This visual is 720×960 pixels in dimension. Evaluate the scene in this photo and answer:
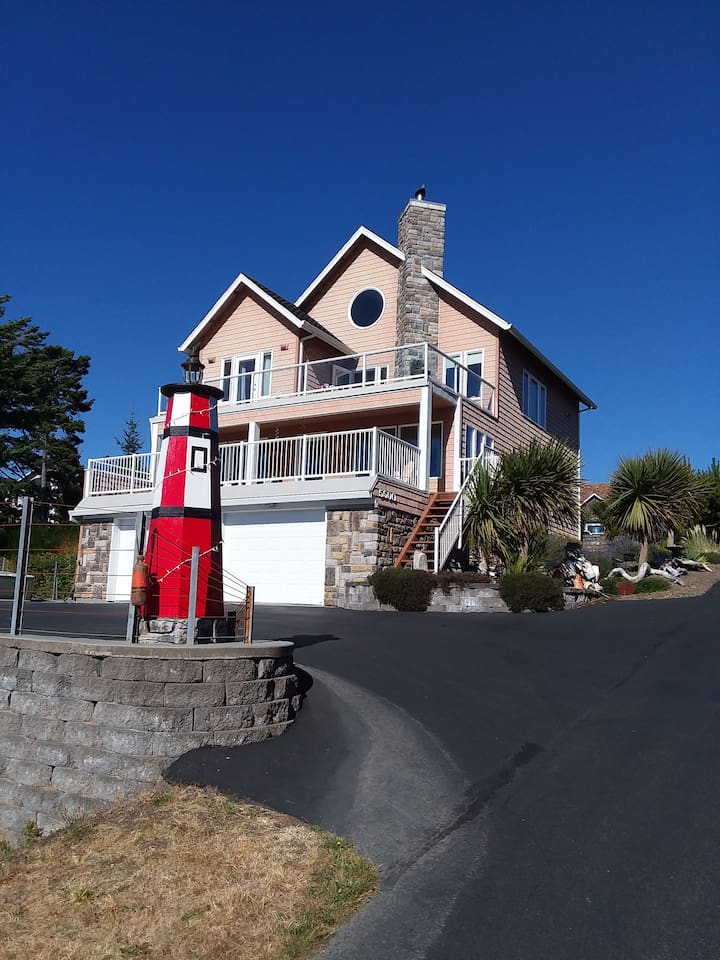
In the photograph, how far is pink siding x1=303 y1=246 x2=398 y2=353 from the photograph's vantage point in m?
25.5

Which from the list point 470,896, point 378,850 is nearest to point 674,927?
point 470,896

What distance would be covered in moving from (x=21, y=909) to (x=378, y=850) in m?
2.28

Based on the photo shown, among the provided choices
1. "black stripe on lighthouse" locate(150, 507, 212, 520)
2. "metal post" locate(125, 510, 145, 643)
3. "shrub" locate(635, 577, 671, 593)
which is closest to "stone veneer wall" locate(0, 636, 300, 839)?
"metal post" locate(125, 510, 145, 643)

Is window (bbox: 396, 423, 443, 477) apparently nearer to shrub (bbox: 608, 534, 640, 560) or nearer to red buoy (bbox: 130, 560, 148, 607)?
shrub (bbox: 608, 534, 640, 560)

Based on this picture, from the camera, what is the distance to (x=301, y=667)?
9406 mm

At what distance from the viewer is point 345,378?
1038 inches

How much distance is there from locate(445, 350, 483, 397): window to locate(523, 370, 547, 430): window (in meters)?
2.36

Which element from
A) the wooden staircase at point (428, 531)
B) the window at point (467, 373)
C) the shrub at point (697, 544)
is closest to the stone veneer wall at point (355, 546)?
the wooden staircase at point (428, 531)

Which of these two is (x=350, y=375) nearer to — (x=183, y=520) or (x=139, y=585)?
(x=183, y=520)

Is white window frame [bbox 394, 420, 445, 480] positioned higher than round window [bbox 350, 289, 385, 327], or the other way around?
round window [bbox 350, 289, 385, 327]

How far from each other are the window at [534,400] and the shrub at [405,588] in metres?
11.1

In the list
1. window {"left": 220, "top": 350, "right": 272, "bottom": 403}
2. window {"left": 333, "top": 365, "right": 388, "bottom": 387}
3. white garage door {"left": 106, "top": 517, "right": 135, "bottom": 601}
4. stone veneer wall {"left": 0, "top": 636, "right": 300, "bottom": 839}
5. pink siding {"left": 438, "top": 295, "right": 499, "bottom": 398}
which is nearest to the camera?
stone veneer wall {"left": 0, "top": 636, "right": 300, "bottom": 839}

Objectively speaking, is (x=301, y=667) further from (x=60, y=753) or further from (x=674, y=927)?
(x=674, y=927)

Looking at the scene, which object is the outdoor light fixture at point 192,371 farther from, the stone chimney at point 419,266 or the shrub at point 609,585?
the stone chimney at point 419,266
